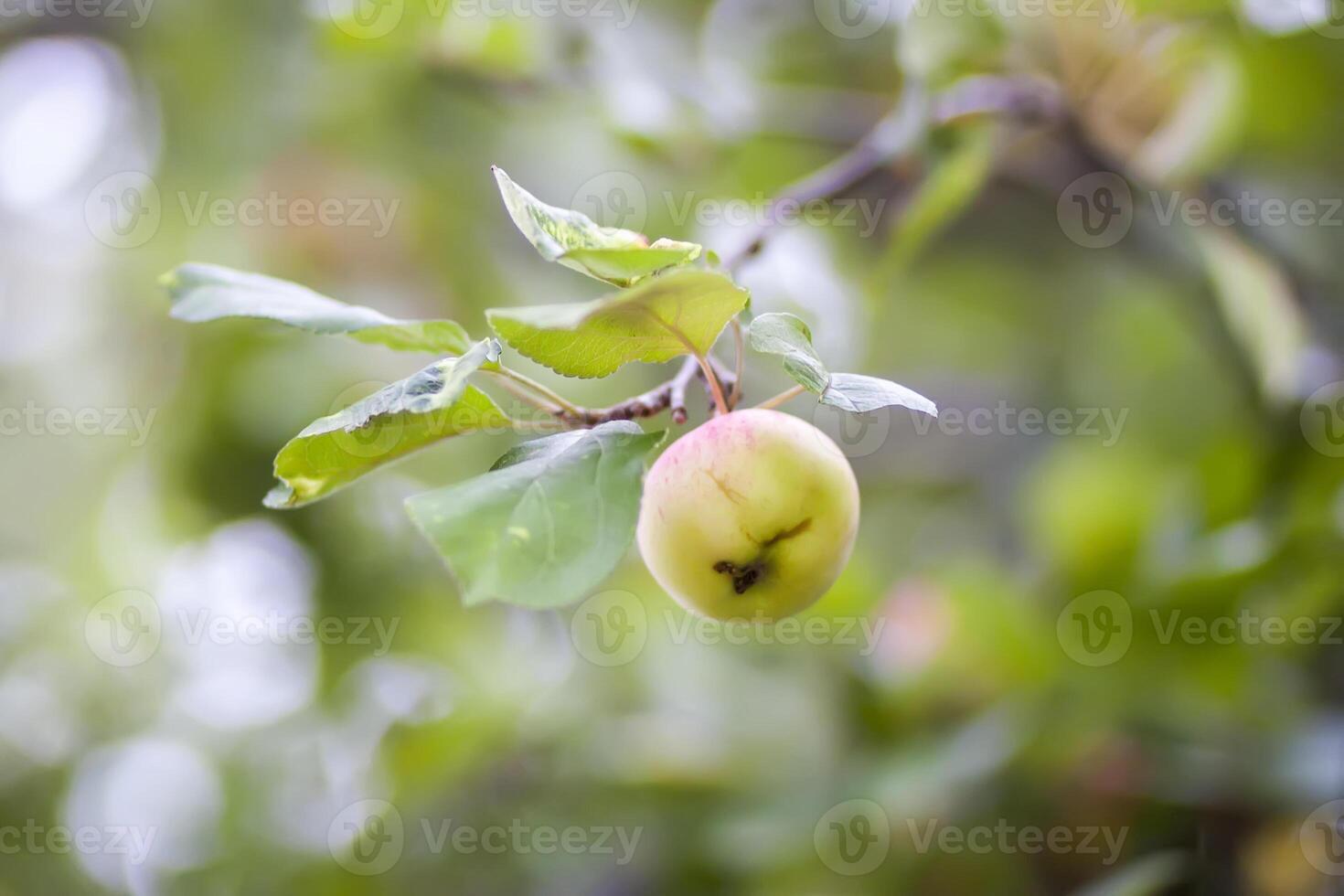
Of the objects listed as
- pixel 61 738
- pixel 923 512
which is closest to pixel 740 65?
pixel 923 512

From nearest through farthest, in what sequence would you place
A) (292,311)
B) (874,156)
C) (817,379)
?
1. (817,379)
2. (292,311)
3. (874,156)

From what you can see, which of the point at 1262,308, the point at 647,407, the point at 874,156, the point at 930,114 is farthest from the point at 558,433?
the point at 1262,308

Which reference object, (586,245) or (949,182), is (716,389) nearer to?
(586,245)

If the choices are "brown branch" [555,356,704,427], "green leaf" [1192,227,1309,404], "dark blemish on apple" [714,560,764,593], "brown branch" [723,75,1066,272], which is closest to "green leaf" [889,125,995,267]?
"brown branch" [723,75,1066,272]

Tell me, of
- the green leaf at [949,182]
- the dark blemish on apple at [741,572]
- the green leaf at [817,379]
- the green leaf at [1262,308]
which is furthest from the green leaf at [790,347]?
the green leaf at [1262,308]

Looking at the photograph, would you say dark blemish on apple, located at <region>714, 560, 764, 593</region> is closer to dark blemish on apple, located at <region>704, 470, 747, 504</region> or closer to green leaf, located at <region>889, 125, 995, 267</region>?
dark blemish on apple, located at <region>704, 470, 747, 504</region>
